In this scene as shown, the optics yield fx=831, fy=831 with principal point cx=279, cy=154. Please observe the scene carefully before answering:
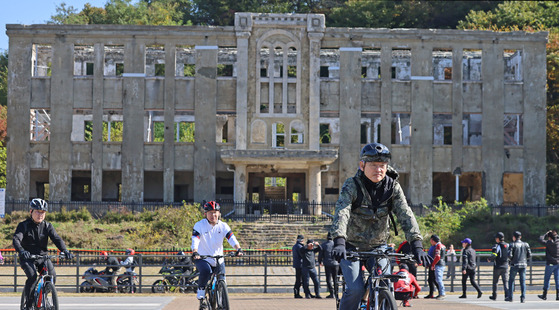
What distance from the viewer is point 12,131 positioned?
50781mm

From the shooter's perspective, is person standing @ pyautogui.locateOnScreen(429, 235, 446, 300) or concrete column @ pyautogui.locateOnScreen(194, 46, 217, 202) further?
concrete column @ pyautogui.locateOnScreen(194, 46, 217, 202)

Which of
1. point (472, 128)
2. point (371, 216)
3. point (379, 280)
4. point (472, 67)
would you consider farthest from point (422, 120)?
point (379, 280)

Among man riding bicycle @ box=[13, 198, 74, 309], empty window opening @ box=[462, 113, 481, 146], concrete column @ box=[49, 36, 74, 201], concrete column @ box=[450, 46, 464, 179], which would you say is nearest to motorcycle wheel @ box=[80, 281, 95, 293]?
man riding bicycle @ box=[13, 198, 74, 309]

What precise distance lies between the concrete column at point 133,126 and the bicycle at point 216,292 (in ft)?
126

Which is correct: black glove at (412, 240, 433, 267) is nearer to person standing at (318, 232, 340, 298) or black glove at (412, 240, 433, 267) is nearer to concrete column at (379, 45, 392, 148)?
person standing at (318, 232, 340, 298)

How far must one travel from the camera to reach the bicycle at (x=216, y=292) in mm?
12445

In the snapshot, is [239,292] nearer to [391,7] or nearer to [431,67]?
[431,67]

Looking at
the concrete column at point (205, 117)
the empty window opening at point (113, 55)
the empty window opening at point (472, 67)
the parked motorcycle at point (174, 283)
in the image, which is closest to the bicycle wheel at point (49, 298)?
the parked motorcycle at point (174, 283)

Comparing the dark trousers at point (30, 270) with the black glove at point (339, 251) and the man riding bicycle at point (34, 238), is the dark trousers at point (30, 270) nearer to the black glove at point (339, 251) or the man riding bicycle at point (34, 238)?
the man riding bicycle at point (34, 238)

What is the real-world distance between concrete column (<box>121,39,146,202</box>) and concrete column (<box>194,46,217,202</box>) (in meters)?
3.36

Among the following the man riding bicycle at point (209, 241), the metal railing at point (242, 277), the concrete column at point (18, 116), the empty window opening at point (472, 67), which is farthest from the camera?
the empty window opening at point (472, 67)

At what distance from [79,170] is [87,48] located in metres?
9.10

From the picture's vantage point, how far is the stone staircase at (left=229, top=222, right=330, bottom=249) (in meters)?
42.2

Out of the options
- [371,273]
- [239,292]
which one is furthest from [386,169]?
[239,292]
